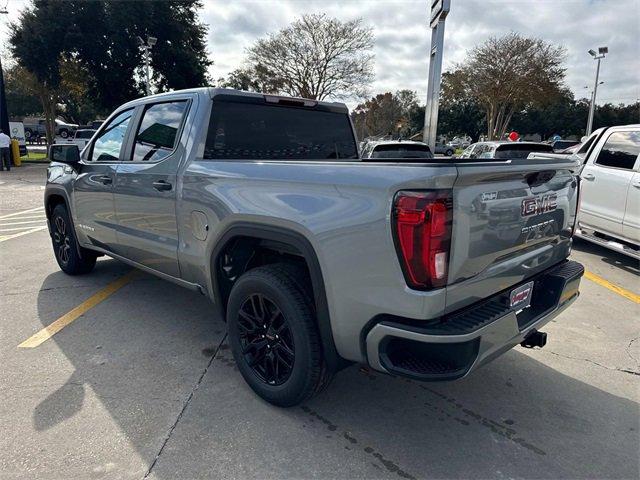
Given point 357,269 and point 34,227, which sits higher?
point 357,269

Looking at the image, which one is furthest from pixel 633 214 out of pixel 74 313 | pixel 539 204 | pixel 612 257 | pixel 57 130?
pixel 57 130

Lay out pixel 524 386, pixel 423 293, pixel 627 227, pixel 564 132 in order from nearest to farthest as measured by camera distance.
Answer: pixel 423 293 < pixel 524 386 < pixel 627 227 < pixel 564 132

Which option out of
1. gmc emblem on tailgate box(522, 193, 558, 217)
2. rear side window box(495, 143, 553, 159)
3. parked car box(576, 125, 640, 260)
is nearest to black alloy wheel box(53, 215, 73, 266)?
gmc emblem on tailgate box(522, 193, 558, 217)

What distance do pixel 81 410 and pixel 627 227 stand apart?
20.9 ft

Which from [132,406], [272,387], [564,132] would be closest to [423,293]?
[272,387]

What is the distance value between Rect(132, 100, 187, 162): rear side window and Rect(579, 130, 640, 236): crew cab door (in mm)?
5628

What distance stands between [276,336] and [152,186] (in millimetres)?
1630

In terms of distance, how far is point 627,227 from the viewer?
18.7 ft

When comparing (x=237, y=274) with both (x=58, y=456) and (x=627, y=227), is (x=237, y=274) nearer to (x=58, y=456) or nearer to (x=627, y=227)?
(x=58, y=456)

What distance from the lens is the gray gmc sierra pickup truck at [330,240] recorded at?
1965 millimetres

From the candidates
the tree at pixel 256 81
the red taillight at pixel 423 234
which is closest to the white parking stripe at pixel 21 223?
the red taillight at pixel 423 234

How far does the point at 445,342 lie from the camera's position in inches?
→ 75.9

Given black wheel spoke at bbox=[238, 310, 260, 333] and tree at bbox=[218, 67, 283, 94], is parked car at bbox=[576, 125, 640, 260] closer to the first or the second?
black wheel spoke at bbox=[238, 310, 260, 333]

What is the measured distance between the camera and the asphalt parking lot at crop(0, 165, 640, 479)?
225cm
